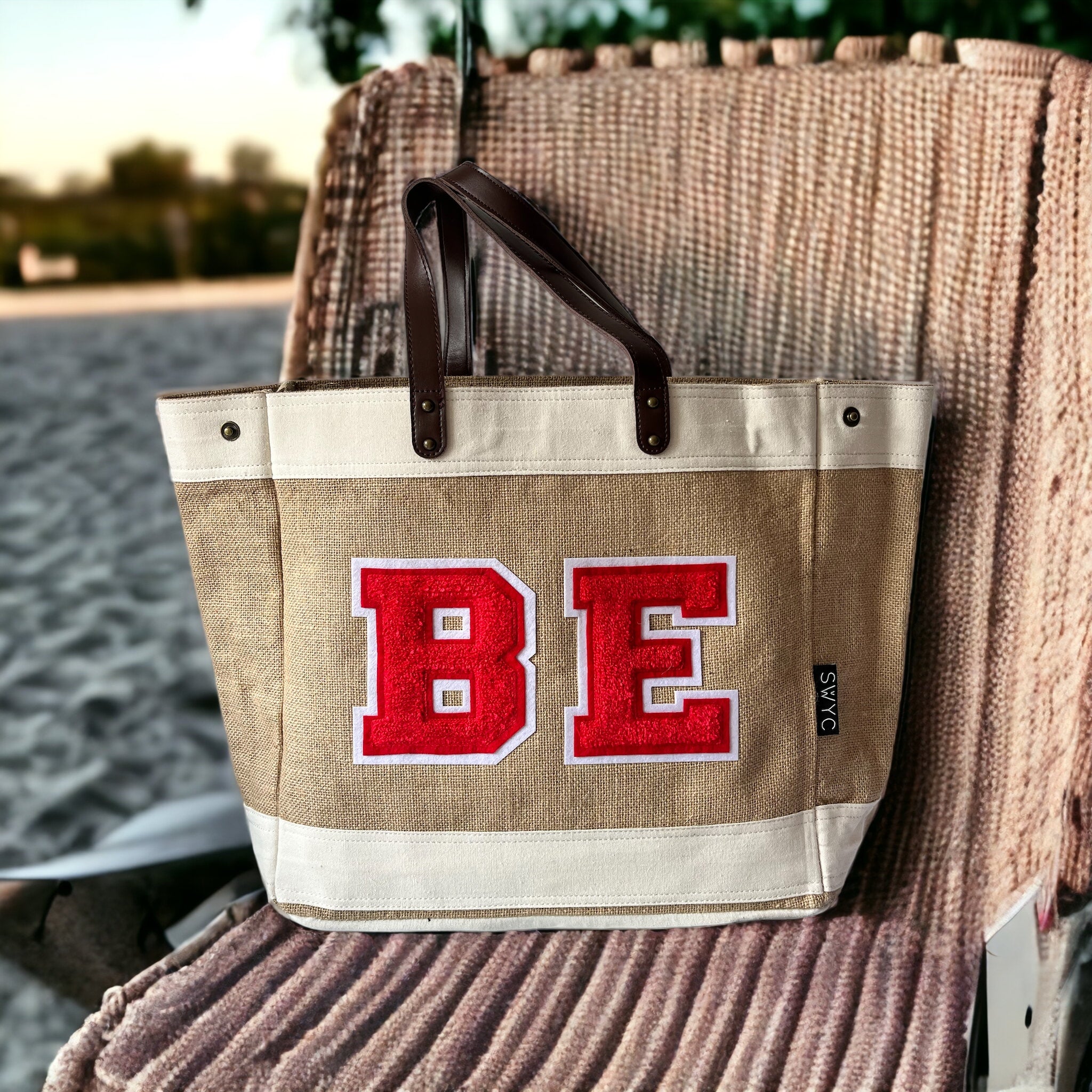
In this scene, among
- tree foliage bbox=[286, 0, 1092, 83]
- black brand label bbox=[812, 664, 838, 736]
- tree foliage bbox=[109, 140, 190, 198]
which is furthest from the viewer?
tree foliage bbox=[109, 140, 190, 198]

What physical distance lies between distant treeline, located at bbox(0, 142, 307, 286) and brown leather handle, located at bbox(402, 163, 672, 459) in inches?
40.9

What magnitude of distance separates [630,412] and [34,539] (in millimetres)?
1465

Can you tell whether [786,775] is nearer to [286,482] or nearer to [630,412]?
[630,412]

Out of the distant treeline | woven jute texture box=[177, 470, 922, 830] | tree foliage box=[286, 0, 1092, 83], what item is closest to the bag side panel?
woven jute texture box=[177, 470, 922, 830]

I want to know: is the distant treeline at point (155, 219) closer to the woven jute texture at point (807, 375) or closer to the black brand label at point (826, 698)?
the woven jute texture at point (807, 375)

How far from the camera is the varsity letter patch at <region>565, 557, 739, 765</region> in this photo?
0.58m

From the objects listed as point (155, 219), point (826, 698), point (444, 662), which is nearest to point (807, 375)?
point (826, 698)

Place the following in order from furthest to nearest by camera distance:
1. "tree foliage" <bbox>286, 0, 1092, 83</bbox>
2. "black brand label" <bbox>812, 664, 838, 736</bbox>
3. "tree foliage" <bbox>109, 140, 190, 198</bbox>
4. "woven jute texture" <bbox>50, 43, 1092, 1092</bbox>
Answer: "tree foliage" <bbox>109, 140, 190, 198</bbox>, "tree foliage" <bbox>286, 0, 1092, 83</bbox>, "black brand label" <bbox>812, 664, 838, 736</bbox>, "woven jute texture" <bbox>50, 43, 1092, 1092</bbox>

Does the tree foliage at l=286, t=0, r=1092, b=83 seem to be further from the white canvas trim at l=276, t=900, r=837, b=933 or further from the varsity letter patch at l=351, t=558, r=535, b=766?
the white canvas trim at l=276, t=900, r=837, b=933

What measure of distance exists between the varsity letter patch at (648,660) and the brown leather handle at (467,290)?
0.26ft

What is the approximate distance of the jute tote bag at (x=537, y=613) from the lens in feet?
1.90

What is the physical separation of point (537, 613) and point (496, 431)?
0.11 m

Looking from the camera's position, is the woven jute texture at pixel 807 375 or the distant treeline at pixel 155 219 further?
the distant treeline at pixel 155 219

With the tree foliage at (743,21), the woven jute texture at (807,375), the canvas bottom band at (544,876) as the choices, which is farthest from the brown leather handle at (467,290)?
the tree foliage at (743,21)
